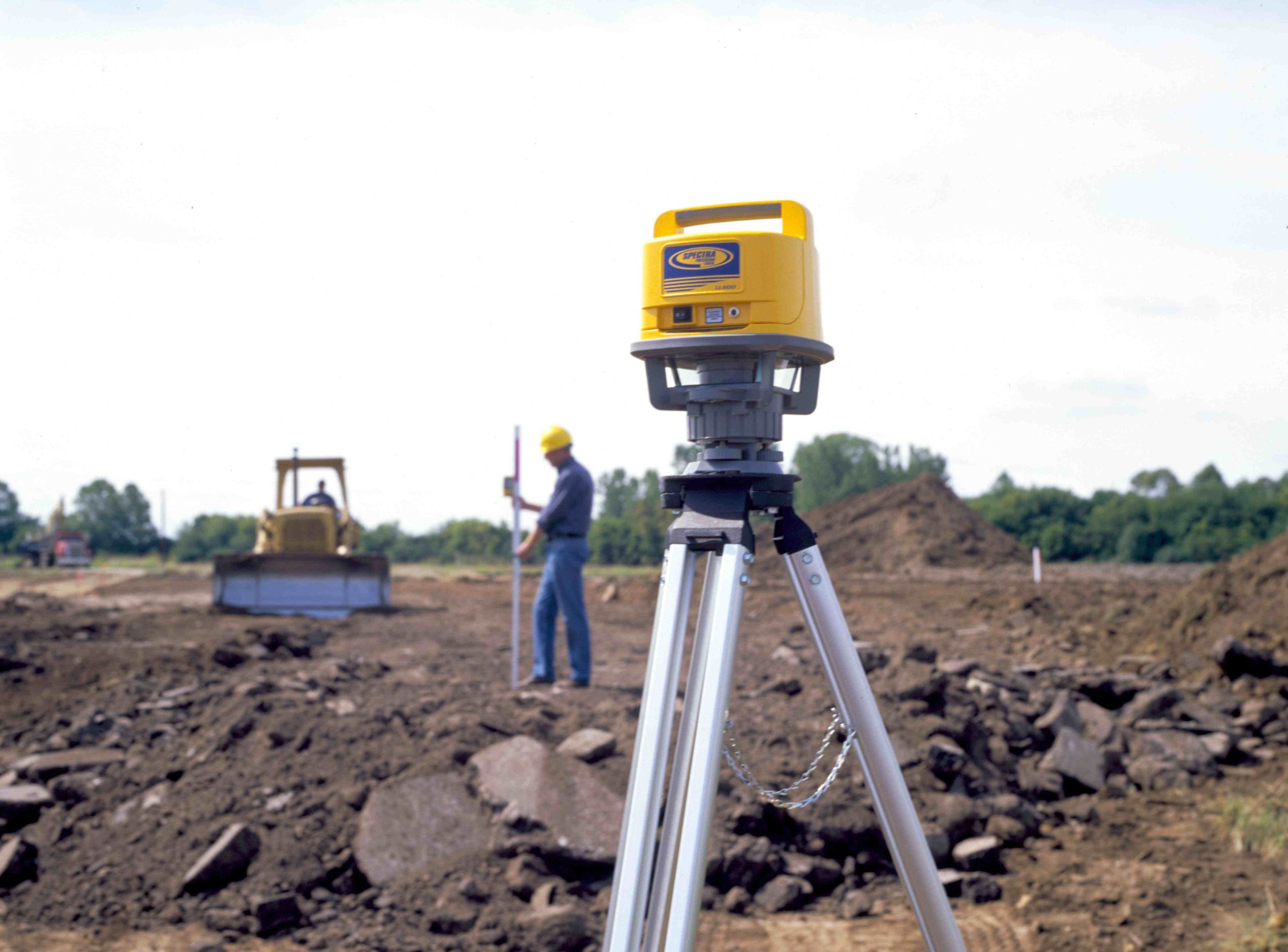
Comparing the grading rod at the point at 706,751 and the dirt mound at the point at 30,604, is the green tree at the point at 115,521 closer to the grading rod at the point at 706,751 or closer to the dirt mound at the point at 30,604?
the dirt mound at the point at 30,604

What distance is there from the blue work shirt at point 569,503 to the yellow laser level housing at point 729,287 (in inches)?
209

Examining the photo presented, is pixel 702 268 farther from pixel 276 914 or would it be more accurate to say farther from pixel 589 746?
pixel 589 746

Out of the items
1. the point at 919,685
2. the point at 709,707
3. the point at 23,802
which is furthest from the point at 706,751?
the point at 23,802

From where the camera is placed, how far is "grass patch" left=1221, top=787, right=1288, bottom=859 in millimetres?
5348

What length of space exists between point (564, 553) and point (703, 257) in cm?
551

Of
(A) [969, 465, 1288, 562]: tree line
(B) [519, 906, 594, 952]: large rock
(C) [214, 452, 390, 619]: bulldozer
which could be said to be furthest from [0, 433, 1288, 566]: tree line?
(B) [519, 906, 594, 952]: large rock

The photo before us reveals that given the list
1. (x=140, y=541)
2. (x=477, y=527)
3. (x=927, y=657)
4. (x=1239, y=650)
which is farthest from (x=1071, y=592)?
(x=140, y=541)

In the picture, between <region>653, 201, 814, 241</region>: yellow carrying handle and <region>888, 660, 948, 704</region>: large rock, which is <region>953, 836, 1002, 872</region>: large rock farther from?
<region>653, 201, 814, 241</region>: yellow carrying handle

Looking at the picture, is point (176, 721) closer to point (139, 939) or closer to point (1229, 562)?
point (139, 939)

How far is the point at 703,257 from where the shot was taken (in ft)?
7.57

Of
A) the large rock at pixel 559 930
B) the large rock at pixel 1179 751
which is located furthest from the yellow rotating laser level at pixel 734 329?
the large rock at pixel 1179 751

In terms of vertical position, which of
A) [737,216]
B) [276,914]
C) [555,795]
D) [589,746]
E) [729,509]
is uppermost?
[737,216]

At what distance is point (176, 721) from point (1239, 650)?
830cm

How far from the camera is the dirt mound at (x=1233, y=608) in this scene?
1077cm
